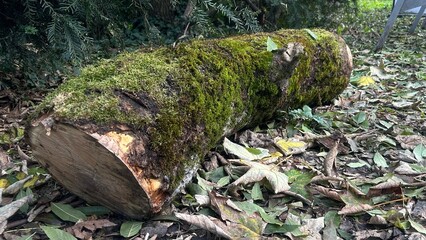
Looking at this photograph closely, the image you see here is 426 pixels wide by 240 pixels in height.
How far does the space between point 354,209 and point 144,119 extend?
2.88 ft

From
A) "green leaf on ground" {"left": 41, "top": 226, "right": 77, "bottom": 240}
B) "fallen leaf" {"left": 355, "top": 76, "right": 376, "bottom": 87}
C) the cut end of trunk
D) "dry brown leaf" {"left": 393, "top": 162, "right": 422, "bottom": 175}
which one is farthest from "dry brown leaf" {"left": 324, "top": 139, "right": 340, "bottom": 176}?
"fallen leaf" {"left": 355, "top": 76, "right": 376, "bottom": 87}

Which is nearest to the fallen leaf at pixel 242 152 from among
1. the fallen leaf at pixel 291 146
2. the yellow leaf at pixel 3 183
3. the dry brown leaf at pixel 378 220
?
the fallen leaf at pixel 291 146

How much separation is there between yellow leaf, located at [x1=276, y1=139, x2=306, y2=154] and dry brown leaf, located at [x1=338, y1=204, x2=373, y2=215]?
55 cm

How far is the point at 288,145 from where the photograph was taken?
2.23 metres

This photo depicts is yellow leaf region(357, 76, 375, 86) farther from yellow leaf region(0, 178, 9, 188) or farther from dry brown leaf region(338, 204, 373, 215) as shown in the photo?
yellow leaf region(0, 178, 9, 188)

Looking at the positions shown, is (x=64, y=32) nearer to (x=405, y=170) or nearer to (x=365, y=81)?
(x=405, y=170)

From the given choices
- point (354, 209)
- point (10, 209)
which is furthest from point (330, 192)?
point (10, 209)

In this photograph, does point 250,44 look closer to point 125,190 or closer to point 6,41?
point 125,190

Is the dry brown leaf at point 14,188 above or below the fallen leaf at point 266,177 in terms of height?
below

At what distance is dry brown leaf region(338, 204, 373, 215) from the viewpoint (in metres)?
1.66

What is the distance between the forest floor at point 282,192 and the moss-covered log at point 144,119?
0.10 metres

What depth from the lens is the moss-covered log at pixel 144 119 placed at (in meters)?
1.46

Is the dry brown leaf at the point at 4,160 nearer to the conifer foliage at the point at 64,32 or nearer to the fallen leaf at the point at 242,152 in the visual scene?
the conifer foliage at the point at 64,32

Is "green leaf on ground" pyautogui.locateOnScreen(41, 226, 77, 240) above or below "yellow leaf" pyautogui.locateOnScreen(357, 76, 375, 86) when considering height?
above
